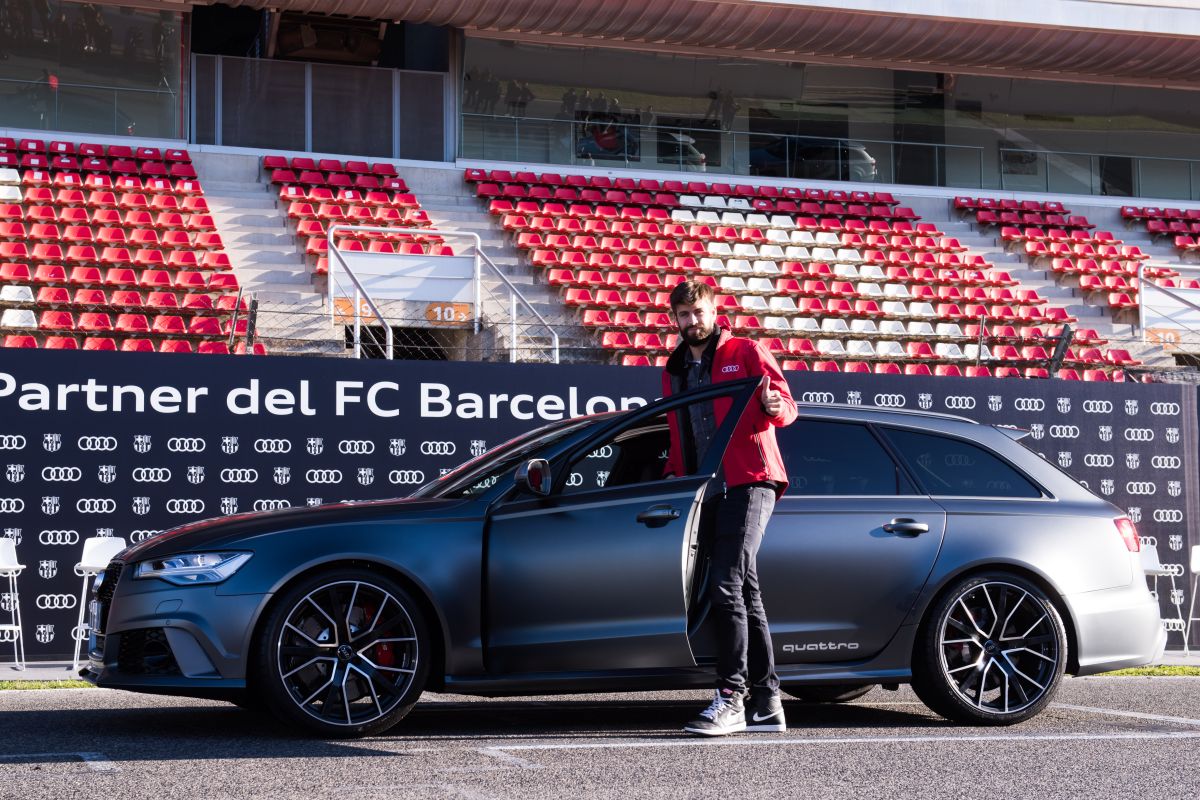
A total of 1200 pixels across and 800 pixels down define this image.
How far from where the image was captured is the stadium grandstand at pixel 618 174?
16.2 meters

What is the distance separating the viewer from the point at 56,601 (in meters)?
9.73

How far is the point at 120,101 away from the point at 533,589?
16.0 metres

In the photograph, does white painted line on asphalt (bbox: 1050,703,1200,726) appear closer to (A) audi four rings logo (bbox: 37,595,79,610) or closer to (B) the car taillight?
(B) the car taillight

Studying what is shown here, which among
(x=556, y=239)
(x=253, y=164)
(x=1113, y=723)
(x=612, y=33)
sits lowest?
(x=1113, y=723)

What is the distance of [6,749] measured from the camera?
5.98 meters

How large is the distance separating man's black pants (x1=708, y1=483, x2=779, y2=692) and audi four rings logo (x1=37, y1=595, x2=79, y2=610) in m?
5.18

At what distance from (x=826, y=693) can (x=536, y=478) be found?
8.13 ft

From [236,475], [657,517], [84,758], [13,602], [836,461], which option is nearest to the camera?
[84,758]

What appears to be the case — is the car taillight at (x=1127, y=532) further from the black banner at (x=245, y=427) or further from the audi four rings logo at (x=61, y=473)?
the audi four rings logo at (x=61, y=473)

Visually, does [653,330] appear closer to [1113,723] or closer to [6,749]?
[1113,723]

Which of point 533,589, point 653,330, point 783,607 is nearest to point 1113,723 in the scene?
point 783,607

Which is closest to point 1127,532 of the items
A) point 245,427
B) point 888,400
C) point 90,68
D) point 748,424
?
point 748,424

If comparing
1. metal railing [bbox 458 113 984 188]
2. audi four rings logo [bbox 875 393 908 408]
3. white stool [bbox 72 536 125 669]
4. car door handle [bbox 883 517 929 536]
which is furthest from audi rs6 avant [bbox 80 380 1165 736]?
metal railing [bbox 458 113 984 188]

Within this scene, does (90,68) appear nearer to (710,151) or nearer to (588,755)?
(710,151)
